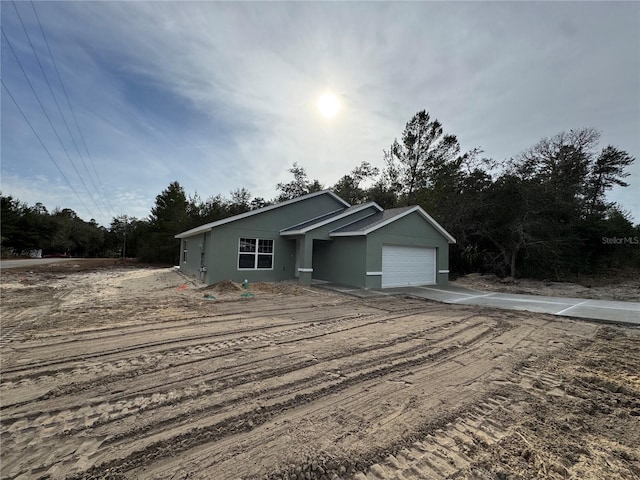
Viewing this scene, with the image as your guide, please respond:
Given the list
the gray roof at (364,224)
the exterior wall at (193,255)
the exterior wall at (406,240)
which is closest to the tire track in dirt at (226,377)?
the exterior wall at (406,240)

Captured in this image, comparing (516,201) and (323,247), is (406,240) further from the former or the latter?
(516,201)

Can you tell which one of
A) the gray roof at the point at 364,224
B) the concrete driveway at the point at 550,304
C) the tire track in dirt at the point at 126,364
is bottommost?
the tire track in dirt at the point at 126,364

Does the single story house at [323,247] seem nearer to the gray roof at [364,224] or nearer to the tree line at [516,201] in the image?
the gray roof at [364,224]

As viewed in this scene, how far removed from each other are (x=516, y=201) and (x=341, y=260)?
1153 cm

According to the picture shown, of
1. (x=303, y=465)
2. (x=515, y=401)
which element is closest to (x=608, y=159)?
(x=515, y=401)

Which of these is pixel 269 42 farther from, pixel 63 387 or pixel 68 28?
pixel 63 387

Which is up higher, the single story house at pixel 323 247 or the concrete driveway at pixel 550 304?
the single story house at pixel 323 247

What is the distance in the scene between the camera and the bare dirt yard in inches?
81.7

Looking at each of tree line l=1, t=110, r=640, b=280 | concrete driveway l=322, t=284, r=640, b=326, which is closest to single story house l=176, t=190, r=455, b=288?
concrete driveway l=322, t=284, r=640, b=326

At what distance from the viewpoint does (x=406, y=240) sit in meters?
13.3

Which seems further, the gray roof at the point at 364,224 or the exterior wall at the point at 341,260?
the gray roof at the point at 364,224

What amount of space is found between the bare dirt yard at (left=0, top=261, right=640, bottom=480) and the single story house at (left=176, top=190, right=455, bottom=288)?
245 inches

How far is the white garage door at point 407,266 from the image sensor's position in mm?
12812

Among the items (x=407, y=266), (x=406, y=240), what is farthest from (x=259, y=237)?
(x=407, y=266)
